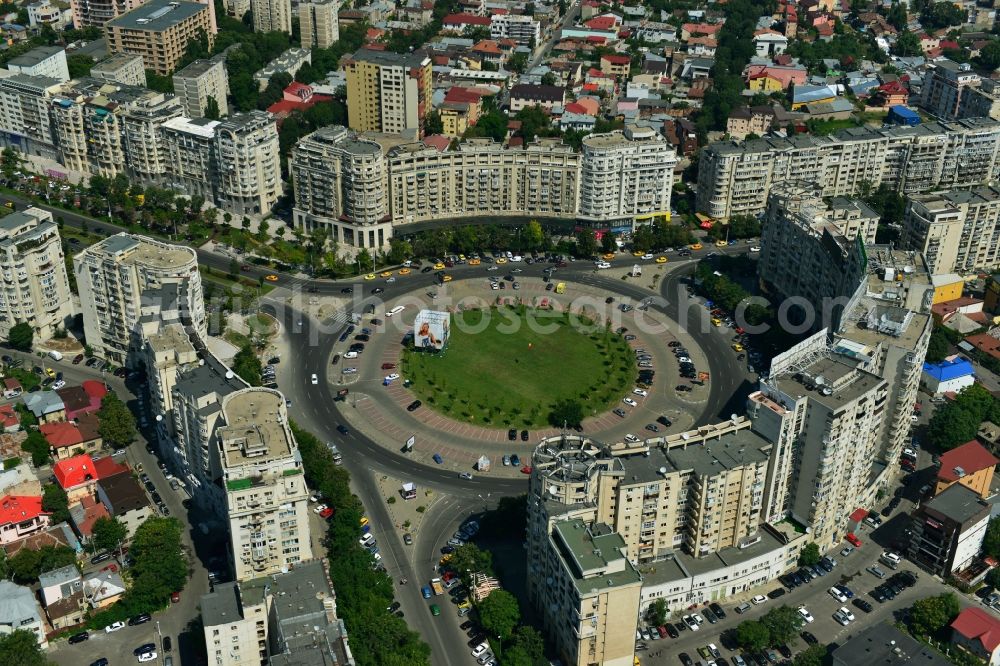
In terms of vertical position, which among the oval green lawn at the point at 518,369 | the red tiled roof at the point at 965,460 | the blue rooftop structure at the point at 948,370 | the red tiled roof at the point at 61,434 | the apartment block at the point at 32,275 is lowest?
the oval green lawn at the point at 518,369

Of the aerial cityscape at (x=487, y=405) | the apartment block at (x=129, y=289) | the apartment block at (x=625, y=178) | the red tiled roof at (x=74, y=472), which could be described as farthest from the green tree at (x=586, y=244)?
the red tiled roof at (x=74, y=472)

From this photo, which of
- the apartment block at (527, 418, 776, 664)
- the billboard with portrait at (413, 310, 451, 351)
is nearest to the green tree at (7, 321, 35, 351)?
the billboard with portrait at (413, 310, 451, 351)

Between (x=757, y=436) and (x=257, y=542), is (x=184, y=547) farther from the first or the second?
(x=757, y=436)

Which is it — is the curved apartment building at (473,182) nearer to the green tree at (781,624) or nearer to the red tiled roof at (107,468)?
the red tiled roof at (107,468)

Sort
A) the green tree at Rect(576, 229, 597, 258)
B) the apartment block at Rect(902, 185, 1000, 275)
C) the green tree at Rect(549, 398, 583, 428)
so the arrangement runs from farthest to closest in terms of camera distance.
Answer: the green tree at Rect(576, 229, 597, 258), the apartment block at Rect(902, 185, 1000, 275), the green tree at Rect(549, 398, 583, 428)

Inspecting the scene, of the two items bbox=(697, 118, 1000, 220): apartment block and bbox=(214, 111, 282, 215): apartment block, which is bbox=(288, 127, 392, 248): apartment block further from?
bbox=(697, 118, 1000, 220): apartment block

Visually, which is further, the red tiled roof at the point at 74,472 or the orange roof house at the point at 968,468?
the orange roof house at the point at 968,468
